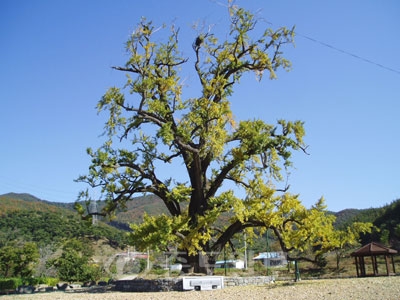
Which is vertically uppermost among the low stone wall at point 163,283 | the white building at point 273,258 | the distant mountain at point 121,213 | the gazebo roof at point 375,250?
the distant mountain at point 121,213

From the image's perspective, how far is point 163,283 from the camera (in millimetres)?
13297

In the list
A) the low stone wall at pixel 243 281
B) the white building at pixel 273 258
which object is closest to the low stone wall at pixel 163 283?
the low stone wall at pixel 243 281

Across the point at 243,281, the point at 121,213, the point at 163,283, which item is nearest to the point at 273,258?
the point at 243,281

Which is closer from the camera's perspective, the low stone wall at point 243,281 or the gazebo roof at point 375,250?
the low stone wall at point 243,281

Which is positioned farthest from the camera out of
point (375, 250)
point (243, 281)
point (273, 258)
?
point (273, 258)

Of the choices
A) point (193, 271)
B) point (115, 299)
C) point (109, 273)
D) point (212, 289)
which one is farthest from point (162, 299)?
point (109, 273)

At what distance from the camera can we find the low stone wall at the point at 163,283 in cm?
1304

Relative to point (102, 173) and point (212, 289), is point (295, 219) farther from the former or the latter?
point (102, 173)

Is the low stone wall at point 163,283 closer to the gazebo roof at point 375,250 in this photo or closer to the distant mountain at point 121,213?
the gazebo roof at point 375,250

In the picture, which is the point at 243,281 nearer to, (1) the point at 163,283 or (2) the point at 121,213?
(1) the point at 163,283

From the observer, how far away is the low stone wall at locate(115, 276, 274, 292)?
13041 millimetres

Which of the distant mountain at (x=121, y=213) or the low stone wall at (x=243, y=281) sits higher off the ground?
the distant mountain at (x=121, y=213)

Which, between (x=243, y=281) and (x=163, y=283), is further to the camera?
(x=243, y=281)

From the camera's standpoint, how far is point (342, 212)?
59594 millimetres
